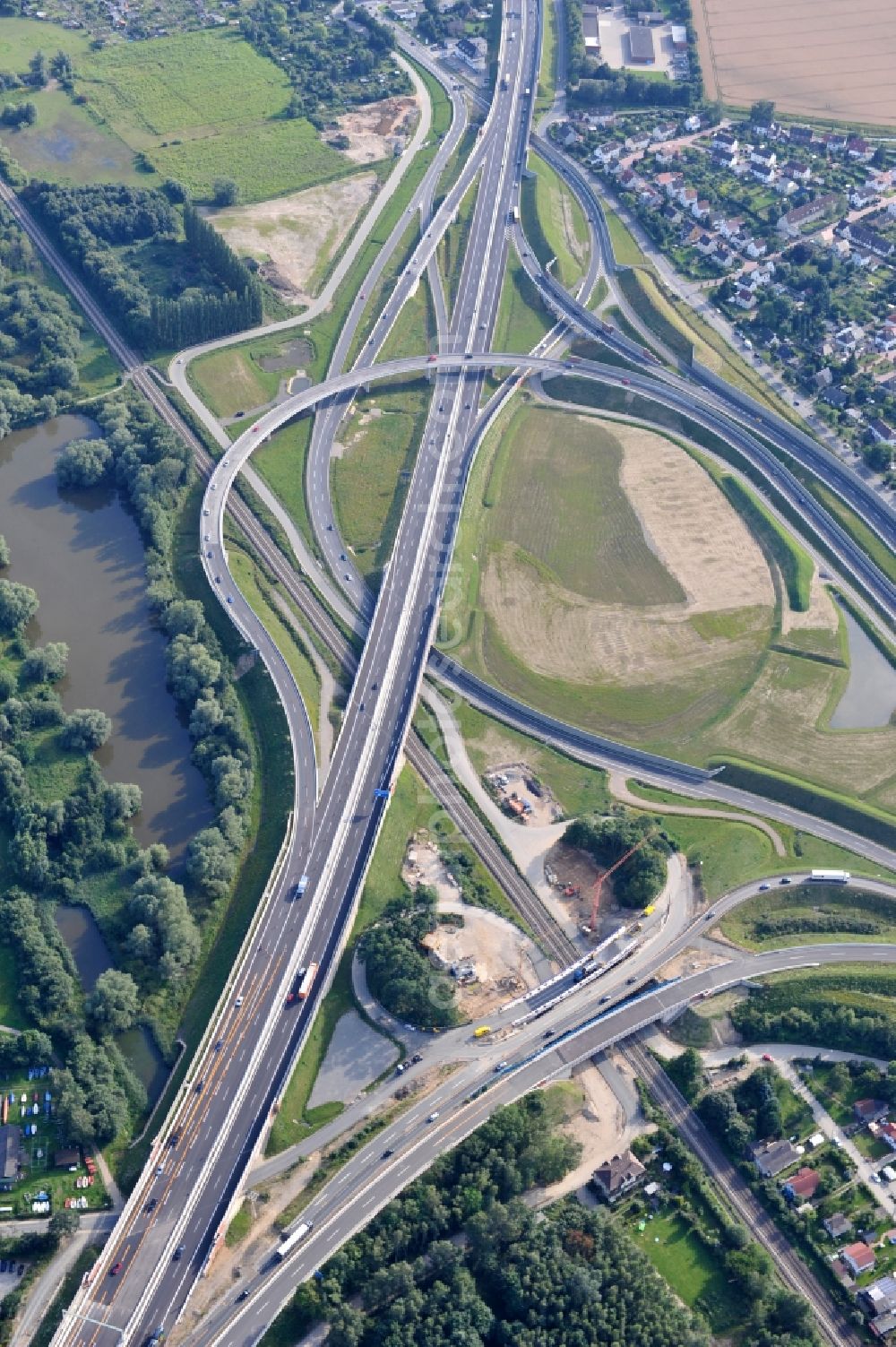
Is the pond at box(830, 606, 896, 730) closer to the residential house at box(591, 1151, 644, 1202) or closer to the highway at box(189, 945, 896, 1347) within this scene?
the highway at box(189, 945, 896, 1347)

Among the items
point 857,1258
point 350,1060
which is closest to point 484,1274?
point 350,1060

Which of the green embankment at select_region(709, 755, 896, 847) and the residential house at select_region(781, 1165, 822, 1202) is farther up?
the green embankment at select_region(709, 755, 896, 847)

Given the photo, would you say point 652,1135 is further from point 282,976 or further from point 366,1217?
point 282,976

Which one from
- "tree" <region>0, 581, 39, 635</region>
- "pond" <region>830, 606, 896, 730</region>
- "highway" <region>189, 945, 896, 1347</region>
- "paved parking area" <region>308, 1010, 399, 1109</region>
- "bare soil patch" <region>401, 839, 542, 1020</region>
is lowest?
"highway" <region>189, 945, 896, 1347</region>

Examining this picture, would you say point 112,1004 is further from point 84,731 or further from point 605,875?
point 605,875

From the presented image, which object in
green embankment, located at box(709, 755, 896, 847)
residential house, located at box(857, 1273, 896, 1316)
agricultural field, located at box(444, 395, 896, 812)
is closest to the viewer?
residential house, located at box(857, 1273, 896, 1316)

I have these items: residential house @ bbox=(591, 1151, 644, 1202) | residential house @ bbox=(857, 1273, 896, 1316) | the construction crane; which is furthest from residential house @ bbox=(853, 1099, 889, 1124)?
the construction crane

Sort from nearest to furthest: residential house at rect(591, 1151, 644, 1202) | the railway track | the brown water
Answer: the railway track < residential house at rect(591, 1151, 644, 1202) < the brown water

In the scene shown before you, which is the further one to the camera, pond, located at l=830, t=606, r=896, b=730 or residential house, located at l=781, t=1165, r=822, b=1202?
pond, located at l=830, t=606, r=896, b=730
